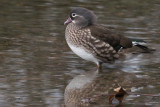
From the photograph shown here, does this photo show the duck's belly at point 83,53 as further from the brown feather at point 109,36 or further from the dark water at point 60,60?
the brown feather at point 109,36

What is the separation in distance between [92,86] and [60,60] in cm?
146

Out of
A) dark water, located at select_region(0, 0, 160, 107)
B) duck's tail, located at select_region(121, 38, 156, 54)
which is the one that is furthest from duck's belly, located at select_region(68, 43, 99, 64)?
duck's tail, located at select_region(121, 38, 156, 54)

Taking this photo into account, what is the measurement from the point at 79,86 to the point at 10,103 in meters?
1.42

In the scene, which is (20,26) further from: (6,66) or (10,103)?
(10,103)

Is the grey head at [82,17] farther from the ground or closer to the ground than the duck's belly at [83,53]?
farther from the ground

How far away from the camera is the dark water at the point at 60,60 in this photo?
7.65 meters

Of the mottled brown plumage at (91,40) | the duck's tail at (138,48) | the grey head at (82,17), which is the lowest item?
the duck's tail at (138,48)

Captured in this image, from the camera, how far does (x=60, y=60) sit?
9570 mm

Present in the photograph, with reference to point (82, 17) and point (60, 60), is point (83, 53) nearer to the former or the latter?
point (60, 60)

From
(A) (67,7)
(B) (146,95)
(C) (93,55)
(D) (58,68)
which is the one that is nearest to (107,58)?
(C) (93,55)

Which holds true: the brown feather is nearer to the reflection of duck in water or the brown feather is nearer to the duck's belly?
the duck's belly

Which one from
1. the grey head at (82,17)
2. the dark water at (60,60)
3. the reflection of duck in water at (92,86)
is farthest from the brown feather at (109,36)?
the reflection of duck in water at (92,86)

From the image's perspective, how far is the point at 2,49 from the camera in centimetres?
1001

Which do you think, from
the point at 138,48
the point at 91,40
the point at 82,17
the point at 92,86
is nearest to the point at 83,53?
the point at 91,40
